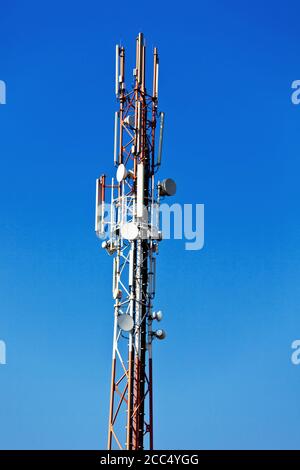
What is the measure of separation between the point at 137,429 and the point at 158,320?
3541 millimetres

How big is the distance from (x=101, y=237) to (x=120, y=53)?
6.47 meters
